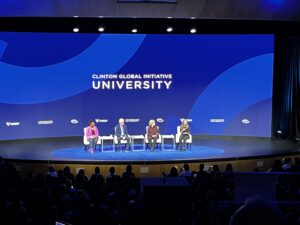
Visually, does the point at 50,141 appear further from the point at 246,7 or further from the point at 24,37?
the point at 246,7

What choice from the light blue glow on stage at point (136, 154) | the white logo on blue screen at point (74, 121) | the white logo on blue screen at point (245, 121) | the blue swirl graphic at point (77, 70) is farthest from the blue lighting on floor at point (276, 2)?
the white logo on blue screen at point (74, 121)

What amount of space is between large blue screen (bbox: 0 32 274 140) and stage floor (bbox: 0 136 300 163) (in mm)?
341

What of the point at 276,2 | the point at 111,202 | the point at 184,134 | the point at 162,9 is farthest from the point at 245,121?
the point at 111,202

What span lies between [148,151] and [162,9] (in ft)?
11.2

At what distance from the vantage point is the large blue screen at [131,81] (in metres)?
12.5

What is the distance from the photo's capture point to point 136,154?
10.9 meters

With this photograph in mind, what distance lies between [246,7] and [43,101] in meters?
5.92

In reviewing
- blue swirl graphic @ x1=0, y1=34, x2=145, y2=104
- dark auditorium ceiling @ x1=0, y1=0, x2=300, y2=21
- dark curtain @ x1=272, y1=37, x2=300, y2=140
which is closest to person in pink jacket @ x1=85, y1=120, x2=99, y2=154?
blue swirl graphic @ x1=0, y1=34, x2=145, y2=104

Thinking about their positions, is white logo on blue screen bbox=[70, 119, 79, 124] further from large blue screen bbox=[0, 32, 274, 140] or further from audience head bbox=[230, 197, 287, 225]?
audience head bbox=[230, 197, 287, 225]

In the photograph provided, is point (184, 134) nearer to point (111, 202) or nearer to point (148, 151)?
point (148, 151)

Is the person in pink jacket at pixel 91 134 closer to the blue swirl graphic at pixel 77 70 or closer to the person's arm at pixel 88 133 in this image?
the person's arm at pixel 88 133

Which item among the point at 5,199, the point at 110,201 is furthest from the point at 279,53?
the point at 5,199

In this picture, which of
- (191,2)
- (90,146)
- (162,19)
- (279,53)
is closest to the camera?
(191,2)

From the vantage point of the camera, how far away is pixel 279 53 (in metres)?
13.3
